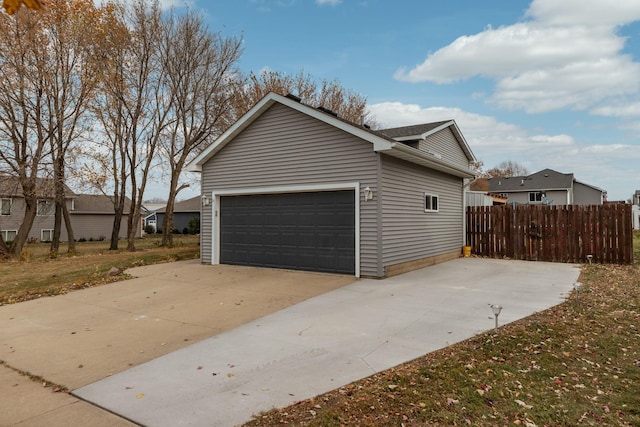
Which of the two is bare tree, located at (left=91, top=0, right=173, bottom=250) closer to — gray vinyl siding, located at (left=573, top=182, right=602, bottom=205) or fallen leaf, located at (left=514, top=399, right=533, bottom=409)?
fallen leaf, located at (left=514, top=399, right=533, bottom=409)

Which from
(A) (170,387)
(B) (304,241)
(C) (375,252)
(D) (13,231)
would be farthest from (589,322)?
(D) (13,231)

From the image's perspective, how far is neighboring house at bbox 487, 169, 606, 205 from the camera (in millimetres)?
37375

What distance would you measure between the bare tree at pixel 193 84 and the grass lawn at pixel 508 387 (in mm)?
20231

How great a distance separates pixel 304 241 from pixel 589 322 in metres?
6.49

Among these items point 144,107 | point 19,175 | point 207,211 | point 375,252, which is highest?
point 144,107

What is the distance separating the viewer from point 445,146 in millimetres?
15305

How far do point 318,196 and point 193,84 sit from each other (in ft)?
47.2

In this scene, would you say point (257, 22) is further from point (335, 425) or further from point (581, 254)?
point (335, 425)

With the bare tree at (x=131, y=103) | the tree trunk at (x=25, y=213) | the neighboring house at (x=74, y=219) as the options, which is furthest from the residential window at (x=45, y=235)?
the tree trunk at (x=25, y=213)

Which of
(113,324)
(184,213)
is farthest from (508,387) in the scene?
(184,213)

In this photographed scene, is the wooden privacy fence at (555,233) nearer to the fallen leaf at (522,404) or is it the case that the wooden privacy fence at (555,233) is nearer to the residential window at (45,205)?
the fallen leaf at (522,404)

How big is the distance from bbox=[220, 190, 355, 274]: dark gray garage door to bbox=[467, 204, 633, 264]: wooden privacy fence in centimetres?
700

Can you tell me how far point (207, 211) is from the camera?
40.5ft

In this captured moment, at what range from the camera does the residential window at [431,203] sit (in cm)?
1177
